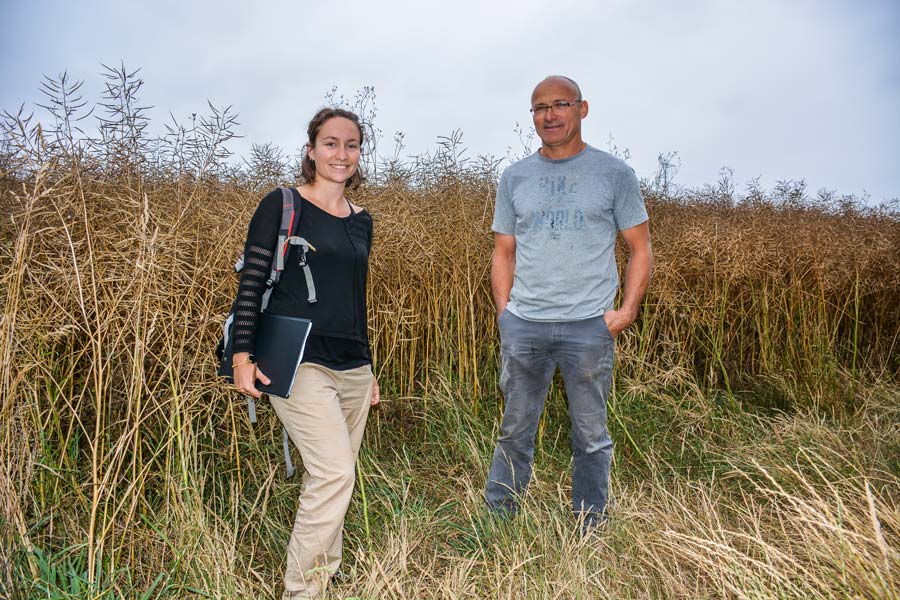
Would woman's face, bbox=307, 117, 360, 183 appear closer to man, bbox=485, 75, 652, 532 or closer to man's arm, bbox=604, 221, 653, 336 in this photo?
man, bbox=485, 75, 652, 532

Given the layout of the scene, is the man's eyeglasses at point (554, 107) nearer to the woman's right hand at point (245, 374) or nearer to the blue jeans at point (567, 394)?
the blue jeans at point (567, 394)

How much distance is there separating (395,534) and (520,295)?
123cm

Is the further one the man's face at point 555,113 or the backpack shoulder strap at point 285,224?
the man's face at point 555,113

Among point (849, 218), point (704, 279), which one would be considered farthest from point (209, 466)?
point (849, 218)

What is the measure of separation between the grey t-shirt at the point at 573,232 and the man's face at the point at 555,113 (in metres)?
0.12

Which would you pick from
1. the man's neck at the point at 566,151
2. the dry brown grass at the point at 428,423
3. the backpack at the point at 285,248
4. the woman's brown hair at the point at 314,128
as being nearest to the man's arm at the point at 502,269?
the man's neck at the point at 566,151

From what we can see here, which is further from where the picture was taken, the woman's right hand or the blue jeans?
the blue jeans

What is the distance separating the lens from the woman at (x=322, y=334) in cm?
234

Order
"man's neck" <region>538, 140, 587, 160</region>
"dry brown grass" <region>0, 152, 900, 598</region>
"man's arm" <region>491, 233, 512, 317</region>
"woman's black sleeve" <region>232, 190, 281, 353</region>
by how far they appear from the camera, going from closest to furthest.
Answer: "woman's black sleeve" <region>232, 190, 281, 353</region>, "dry brown grass" <region>0, 152, 900, 598</region>, "man's neck" <region>538, 140, 587, 160</region>, "man's arm" <region>491, 233, 512, 317</region>

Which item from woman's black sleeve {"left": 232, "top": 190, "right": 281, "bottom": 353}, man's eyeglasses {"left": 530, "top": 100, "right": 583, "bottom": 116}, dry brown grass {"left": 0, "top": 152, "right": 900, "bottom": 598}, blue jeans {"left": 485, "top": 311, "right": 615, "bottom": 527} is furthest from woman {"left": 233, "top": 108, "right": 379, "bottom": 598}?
man's eyeglasses {"left": 530, "top": 100, "right": 583, "bottom": 116}

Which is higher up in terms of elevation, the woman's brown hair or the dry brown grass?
the woman's brown hair

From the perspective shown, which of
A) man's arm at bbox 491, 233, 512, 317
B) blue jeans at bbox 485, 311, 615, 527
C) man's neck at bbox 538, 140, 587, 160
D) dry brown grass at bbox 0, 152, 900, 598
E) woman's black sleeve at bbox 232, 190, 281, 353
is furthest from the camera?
man's arm at bbox 491, 233, 512, 317

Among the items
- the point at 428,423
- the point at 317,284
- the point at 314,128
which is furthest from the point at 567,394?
the point at 314,128

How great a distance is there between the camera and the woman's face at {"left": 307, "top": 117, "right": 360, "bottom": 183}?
253cm
